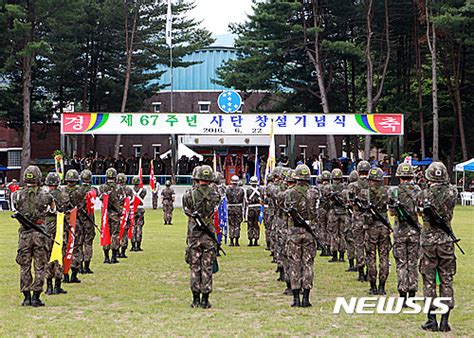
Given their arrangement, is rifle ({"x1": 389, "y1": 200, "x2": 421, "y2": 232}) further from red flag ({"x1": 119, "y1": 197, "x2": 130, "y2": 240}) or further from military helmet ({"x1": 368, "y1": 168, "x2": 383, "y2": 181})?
red flag ({"x1": 119, "y1": 197, "x2": 130, "y2": 240})

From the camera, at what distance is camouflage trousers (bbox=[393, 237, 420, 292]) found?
11102mm

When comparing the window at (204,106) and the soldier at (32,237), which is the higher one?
the window at (204,106)

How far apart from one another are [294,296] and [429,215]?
9.33ft

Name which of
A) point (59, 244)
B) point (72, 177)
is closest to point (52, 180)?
point (72, 177)

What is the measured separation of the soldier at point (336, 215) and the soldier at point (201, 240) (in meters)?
5.26

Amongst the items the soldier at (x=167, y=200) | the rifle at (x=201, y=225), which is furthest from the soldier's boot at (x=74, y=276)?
the soldier at (x=167, y=200)

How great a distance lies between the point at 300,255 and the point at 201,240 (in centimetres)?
164

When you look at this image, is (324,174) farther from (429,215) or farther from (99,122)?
(99,122)

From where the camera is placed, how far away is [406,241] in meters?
11.1

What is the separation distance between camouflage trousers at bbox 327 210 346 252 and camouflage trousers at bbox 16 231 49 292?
728 centimetres

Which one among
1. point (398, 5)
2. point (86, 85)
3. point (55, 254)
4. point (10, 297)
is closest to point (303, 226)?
point (55, 254)

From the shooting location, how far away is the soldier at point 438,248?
9.30 metres

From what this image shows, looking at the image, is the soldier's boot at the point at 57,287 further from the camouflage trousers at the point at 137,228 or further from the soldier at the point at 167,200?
the soldier at the point at 167,200

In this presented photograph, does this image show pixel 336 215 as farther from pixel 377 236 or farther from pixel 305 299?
pixel 305 299
